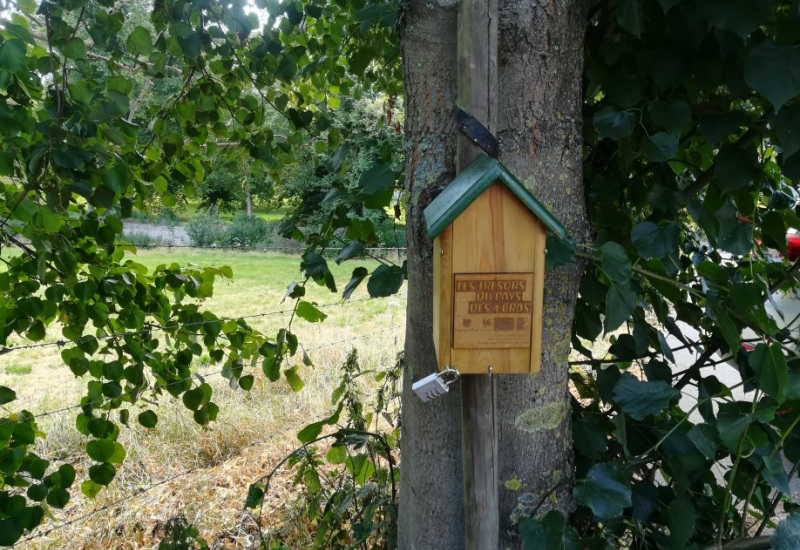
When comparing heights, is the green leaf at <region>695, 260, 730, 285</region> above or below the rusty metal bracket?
below

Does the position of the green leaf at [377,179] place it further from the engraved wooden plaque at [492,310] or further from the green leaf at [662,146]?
the green leaf at [662,146]

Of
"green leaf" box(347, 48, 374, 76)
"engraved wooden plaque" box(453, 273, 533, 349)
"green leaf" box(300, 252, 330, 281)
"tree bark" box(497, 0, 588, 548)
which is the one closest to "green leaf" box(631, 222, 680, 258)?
"tree bark" box(497, 0, 588, 548)

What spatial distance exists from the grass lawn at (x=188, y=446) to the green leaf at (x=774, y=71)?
171 centimetres

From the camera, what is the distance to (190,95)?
81.3 inches

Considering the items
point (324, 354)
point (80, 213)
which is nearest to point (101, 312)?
point (80, 213)

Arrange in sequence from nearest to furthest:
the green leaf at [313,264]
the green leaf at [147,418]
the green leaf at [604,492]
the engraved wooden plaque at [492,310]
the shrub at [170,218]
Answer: the engraved wooden plaque at [492,310] < the green leaf at [604,492] < the green leaf at [313,264] < the green leaf at [147,418] < the shrub at [170,218]

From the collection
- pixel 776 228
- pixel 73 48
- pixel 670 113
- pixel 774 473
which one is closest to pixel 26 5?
pixel 73 48

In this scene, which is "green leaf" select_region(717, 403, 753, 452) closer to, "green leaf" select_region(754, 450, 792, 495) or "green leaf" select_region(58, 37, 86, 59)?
"green leaf" select_region(754, 450, 792, 495)

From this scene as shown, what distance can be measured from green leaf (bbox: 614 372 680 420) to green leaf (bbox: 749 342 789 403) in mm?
151

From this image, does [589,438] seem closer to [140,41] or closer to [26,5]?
[140,41]

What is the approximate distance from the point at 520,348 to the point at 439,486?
16.9 inches

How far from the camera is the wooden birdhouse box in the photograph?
0.97 meters

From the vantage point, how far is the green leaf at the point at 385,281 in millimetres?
1249

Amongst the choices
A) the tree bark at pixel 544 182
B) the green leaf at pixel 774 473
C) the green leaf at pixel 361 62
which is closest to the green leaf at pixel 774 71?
the tree bark at pixel 544 182
